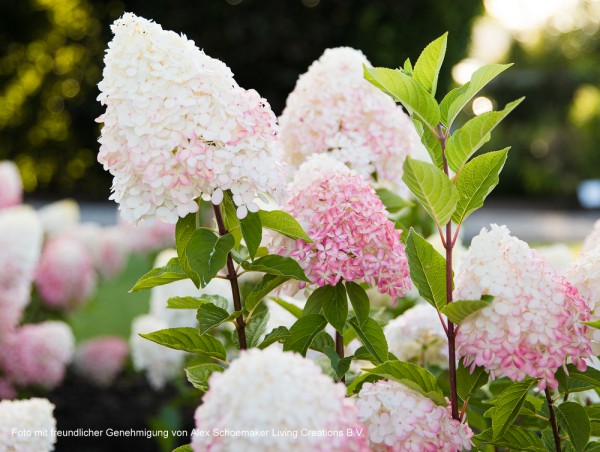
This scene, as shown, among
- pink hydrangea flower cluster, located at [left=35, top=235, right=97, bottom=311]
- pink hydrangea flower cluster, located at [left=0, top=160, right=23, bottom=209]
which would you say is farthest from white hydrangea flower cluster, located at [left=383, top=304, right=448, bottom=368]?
pink hydrangea flower cluster, located at [left=0, top=160, right=23, bottom=209]

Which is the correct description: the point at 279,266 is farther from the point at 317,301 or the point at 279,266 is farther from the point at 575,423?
the point at 575,423

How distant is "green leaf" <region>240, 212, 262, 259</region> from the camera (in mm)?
A: 969

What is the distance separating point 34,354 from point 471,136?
229 centimetres

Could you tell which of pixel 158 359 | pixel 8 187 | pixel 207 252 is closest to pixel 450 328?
pixel 207 252

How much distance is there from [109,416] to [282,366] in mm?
3271

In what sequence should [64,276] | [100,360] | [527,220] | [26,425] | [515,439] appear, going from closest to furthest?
Answer: [515,439]
[26,425]
[64,276]
[100,360]
[527,220]

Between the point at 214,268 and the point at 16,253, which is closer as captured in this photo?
the point at 214,268

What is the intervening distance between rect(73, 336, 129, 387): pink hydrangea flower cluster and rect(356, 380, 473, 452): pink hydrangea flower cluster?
2935mm

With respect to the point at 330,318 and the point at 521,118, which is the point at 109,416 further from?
the point at 521,118

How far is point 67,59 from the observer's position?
1123 centimetres

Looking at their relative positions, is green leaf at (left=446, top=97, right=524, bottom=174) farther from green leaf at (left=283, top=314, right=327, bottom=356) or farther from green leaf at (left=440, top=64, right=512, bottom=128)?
green leaf at (left=283, top=314, right=327, bottom=356)

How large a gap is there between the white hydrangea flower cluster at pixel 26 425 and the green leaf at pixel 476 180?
23.3 inches

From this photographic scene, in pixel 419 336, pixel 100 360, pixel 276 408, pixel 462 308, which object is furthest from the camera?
pixel 100 360

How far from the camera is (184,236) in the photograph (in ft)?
3.30
